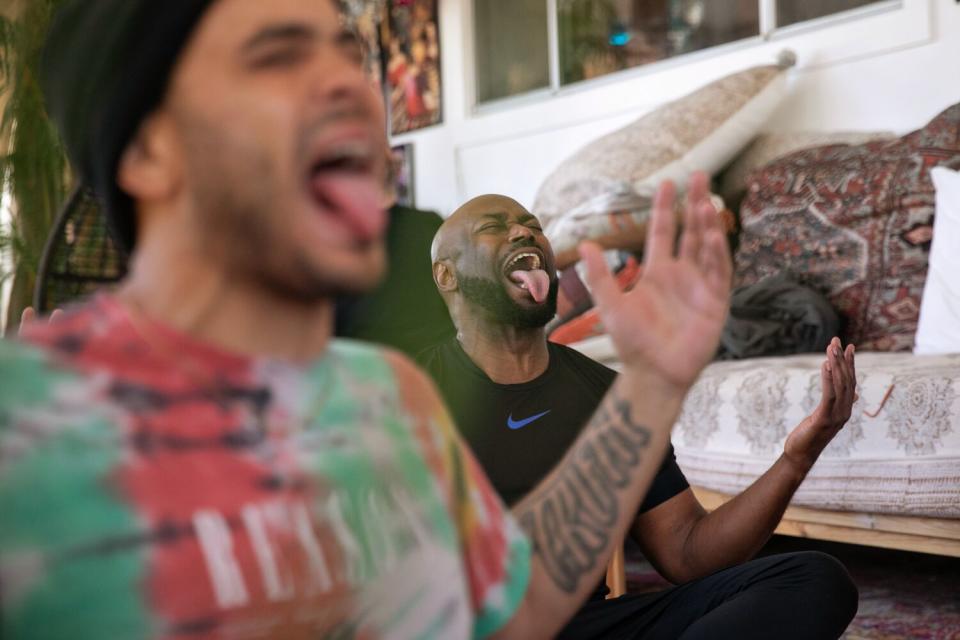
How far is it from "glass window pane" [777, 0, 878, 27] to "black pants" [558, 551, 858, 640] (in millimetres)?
2021

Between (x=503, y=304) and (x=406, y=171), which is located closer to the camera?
(x=503, y=304)

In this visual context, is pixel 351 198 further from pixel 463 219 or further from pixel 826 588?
pixel 826 588

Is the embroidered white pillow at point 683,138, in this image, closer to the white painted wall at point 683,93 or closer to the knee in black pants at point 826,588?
the white painted wall at point 683,93

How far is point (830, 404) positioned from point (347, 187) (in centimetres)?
73

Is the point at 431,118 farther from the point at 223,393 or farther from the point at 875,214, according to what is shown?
the point at 223,393

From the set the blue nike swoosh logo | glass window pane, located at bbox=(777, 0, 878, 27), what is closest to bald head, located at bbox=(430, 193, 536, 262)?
the blue nike swoosh logo

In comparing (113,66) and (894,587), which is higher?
(113,66)

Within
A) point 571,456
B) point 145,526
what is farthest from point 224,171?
point 571,456

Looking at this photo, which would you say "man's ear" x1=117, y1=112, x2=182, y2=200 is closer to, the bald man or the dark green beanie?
the dark green beanie

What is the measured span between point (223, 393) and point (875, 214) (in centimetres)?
200

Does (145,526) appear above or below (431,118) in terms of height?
below

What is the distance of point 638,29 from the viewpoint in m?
3.26

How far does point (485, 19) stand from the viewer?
12.8 feet

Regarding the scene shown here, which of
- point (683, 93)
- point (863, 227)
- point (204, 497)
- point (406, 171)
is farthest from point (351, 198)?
point (406, 171)
